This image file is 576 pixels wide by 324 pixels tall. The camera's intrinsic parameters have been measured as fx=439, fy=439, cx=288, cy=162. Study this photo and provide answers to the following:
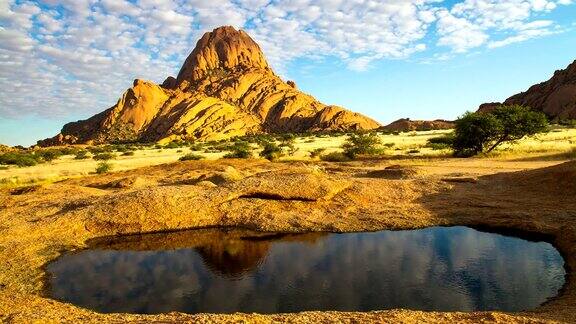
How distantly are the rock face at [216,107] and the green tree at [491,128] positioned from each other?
271 feet

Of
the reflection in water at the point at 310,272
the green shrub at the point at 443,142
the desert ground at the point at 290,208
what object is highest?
the green shrub at the point at 443,142

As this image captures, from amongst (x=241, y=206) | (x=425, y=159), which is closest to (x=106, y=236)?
(x=241, y=206)

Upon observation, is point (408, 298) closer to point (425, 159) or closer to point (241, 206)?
point (241, 206)

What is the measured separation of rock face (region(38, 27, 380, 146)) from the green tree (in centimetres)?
8249

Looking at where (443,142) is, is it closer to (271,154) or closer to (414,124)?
(271,154)

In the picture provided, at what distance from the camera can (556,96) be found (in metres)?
117

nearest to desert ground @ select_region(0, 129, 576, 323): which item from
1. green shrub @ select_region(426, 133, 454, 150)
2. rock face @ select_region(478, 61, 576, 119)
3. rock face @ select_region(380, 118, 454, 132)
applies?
green shrub @ select_region(426, 133, 454, 150)

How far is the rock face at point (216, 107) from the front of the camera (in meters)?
132

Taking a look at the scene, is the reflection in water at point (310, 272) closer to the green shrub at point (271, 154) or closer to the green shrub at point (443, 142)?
the green shrub at point (443, 142)

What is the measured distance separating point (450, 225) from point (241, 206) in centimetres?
913

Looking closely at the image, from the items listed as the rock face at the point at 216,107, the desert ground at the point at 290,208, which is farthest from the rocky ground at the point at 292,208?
the rock face at the point at 216,107

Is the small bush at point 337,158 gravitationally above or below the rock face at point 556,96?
below

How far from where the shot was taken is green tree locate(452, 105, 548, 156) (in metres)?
42.2

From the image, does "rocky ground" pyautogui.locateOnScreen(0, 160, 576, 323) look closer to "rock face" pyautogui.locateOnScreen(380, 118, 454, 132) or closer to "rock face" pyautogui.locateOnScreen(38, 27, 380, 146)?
"rock face" pyautogui.locateOnScreen(38, 27, 380, 146)
